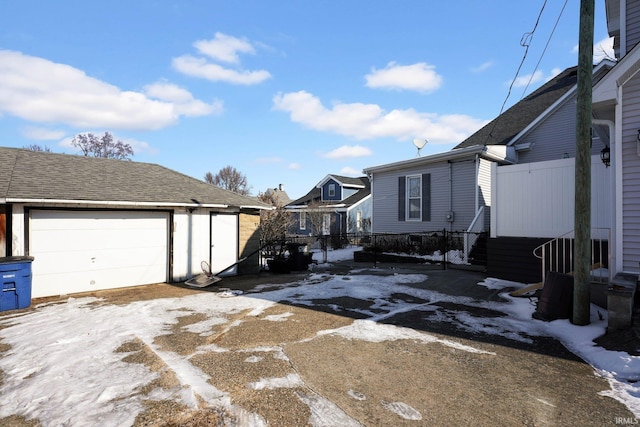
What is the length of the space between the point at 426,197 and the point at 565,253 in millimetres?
7124

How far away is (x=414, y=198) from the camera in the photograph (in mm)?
15312

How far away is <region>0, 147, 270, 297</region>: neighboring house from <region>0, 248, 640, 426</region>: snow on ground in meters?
1.45

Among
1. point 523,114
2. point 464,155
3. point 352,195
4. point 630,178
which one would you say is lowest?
point 630,178

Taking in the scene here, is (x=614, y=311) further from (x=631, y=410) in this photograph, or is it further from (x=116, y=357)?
(x=116, y=357)

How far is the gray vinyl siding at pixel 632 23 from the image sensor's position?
743 cm

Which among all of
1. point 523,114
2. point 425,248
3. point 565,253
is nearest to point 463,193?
point 425,248

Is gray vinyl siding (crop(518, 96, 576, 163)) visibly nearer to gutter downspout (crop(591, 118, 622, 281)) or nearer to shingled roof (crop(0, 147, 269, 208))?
gutter downspout (crop(591, 118, 622, 281))

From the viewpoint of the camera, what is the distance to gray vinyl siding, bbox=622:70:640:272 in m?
6.07

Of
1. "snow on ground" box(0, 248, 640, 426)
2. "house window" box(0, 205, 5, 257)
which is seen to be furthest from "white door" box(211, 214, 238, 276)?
"house window" box(0, 205, 5, 257)

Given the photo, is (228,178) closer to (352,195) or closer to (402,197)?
(352,195)

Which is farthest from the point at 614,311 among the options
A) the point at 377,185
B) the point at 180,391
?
the point at 377,185

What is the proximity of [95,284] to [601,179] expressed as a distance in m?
12.3

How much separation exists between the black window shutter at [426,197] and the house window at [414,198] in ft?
0.66

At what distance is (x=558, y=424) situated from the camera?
2.97m
